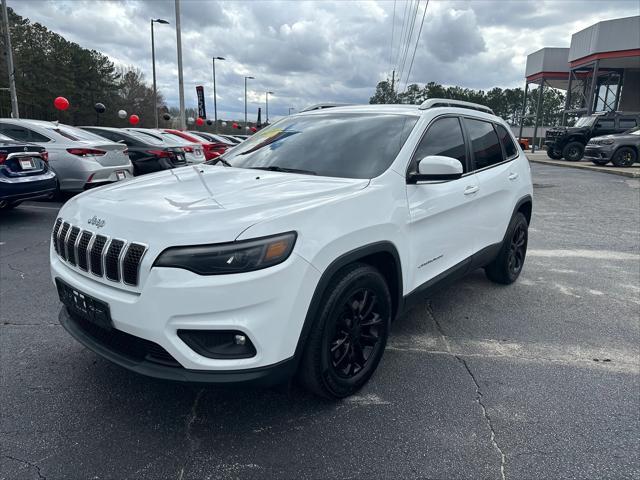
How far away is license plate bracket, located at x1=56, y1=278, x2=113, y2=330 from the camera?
2298mm

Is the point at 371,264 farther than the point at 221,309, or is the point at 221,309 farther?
the point at 371,264

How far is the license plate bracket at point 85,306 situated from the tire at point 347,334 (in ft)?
3.32

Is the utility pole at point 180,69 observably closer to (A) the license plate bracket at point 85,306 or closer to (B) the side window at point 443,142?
(B) the side window at point 443,142

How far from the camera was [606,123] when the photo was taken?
20266 millimetres

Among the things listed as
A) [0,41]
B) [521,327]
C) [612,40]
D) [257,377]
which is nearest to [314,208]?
[257,377]

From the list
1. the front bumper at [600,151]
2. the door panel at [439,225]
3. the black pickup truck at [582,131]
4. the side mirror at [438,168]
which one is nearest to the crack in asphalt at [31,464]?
the door panel at [439,225]

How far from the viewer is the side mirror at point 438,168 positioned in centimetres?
292

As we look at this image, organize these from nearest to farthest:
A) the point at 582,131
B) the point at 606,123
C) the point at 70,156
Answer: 1. the point at 70,156
2. the point at 606,123
3. the point at 582,131

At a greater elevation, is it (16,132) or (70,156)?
(16,132)

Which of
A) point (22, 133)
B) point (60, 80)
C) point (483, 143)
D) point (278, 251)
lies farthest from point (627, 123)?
point (60, 80)

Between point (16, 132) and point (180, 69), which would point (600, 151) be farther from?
point (16, 132)

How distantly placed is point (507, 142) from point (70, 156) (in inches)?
295

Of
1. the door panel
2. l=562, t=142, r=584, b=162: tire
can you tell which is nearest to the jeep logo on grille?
the door panel

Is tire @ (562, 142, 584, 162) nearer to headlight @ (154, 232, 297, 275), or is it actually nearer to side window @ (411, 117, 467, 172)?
side window @ (411, 117, 467, 172)
